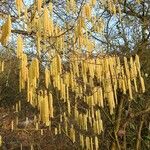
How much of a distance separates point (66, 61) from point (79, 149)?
110 inches

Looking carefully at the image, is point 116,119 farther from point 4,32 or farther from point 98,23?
point 4,32

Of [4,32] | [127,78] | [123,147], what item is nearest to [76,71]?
[127,78]

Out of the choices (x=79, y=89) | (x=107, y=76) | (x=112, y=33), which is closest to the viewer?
(x=107, y=76)

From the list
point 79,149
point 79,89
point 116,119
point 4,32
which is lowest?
point 79,149

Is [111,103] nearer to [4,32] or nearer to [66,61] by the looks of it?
[66,61]

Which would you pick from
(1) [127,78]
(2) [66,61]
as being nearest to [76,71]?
(2) [66,61]

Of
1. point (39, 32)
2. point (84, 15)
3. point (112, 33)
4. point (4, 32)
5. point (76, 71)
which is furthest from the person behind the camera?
point (112, 33)

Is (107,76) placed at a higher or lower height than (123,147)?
higher

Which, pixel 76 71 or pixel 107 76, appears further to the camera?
pixel 107 76

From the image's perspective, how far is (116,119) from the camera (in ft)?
23.3

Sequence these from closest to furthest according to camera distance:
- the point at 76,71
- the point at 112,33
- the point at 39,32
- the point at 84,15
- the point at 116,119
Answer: the point at 39,32, the point at 84,15, the point at 76,71, the point at 116,119, the point at 112,33

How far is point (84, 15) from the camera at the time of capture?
4.34 m

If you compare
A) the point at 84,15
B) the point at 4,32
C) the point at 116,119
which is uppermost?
the point at 84,15

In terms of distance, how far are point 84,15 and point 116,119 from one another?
311 centimetres
